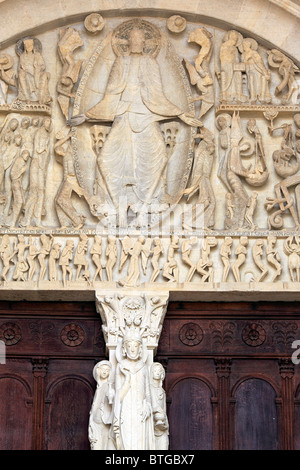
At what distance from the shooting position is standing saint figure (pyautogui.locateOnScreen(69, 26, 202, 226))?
1318 cm

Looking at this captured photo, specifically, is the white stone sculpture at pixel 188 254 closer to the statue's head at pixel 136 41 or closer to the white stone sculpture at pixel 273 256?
the white stone sculpture at pixel 273 256

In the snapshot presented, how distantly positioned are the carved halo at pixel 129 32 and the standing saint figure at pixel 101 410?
11.4 feet

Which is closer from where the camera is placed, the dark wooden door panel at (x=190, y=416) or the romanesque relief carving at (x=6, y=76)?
A: the dark wooden door panel at (x=190, y=416)

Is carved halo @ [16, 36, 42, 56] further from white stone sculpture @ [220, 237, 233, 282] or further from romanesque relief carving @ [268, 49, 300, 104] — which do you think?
white stone sculpture @ [220, 237, 233, 282]

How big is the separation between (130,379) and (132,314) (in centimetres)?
68

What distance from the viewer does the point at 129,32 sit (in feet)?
44.7

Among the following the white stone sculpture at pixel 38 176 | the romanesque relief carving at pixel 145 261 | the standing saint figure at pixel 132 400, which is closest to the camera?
the standing saint figure at pixel 132 400

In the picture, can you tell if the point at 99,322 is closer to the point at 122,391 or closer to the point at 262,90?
the point at 122,391

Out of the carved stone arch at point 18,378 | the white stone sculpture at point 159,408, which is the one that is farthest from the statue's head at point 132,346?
the carved stone arch at point 18,378

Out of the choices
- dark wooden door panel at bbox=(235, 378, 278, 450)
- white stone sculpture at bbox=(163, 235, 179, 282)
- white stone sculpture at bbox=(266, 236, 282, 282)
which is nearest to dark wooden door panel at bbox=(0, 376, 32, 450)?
white stone sculpture at bbox=(163, 235, 179, 282)

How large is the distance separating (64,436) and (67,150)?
2971 mm

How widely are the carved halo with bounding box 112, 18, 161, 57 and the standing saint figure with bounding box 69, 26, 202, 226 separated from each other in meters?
0.04

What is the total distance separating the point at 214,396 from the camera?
12.9 metres

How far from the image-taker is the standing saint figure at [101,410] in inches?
479
